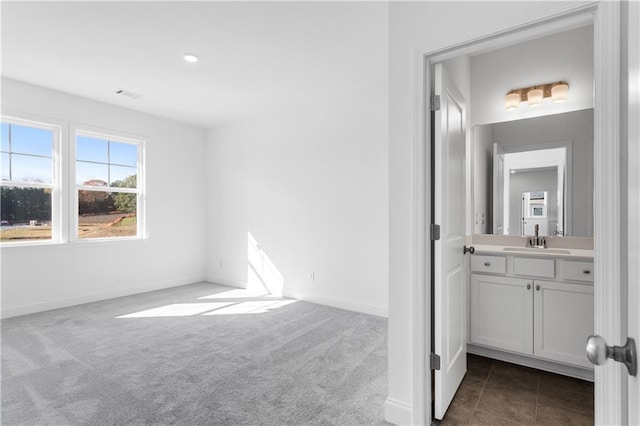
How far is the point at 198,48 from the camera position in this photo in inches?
119

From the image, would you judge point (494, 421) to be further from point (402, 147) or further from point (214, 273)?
point (214, 273)

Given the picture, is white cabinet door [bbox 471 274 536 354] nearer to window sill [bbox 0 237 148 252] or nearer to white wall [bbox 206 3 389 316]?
white wall [bbox 206 3 389 316]

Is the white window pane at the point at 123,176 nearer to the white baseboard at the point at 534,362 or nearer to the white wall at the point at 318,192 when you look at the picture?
the white wall at the point at 318,192

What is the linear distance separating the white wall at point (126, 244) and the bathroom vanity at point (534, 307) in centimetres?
458

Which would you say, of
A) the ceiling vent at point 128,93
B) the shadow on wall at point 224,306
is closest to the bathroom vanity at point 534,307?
the shadow on wall at point 224,306

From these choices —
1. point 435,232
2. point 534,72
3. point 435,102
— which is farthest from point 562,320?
point 534,72

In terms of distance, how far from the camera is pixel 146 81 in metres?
3.76

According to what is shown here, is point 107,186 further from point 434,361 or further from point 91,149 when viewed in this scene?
point 434,361

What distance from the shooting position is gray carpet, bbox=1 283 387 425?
1.96 m

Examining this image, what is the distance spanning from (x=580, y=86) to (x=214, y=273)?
548 cm

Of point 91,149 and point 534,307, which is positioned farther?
point 91,149

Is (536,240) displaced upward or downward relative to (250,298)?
upward

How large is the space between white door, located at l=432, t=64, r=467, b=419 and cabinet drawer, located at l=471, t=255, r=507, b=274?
1.79ft

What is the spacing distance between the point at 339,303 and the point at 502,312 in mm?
2011
